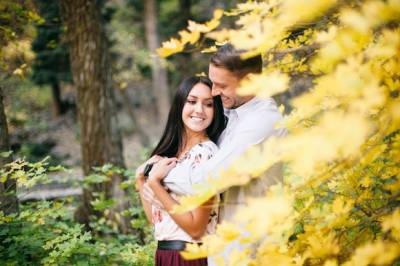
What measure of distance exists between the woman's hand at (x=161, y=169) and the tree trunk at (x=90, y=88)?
2.81 metres

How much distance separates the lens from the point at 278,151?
1324 mm

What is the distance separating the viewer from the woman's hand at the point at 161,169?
2301mm

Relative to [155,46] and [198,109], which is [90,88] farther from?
[155,46]

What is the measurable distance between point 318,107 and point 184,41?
2.11 ft

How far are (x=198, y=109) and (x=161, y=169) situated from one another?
48cm

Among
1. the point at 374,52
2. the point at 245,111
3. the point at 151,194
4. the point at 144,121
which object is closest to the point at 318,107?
the point at 374,52

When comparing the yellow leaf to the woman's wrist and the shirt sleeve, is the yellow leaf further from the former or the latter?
the woman's wrist

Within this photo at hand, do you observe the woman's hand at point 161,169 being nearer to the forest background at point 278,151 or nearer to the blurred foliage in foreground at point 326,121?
the forest background at point 278,151

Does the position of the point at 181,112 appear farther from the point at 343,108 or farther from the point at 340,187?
the point at 343,108

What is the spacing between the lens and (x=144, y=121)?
795 inches

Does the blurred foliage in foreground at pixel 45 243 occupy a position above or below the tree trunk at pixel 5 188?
below

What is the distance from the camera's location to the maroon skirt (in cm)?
238

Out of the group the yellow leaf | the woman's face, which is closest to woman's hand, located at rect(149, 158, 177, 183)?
the woman's face

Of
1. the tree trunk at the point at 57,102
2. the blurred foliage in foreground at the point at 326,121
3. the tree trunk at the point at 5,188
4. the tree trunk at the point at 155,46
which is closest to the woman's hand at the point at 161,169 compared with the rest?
the blurred foliage in foreground at the point at 326,121
